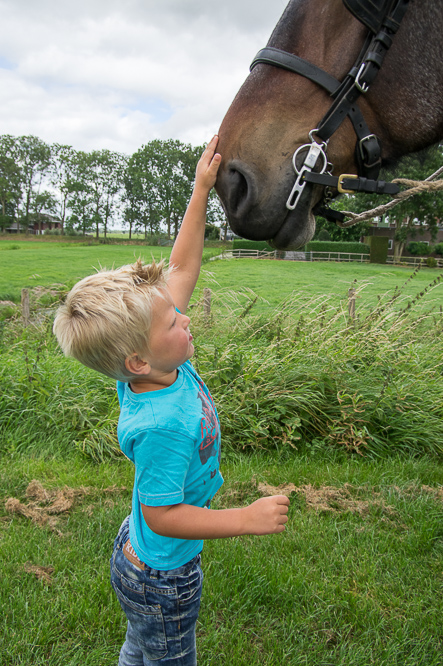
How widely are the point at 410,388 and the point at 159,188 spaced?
2766 inches

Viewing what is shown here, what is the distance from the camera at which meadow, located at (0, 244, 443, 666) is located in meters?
1.99

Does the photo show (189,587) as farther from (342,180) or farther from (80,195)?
(80,195)

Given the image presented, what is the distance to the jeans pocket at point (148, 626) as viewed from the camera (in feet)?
4.34

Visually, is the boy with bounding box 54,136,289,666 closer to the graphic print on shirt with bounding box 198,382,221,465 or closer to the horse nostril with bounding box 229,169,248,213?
the graphic print on shirt with bounding box 198,382,221,465

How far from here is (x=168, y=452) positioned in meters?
Result: 1.20

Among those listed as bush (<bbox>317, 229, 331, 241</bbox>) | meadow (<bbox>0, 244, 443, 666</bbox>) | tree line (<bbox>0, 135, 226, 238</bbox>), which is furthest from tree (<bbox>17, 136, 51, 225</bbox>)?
meadow (<bbox>0, 244, 443, 666</bbox>)

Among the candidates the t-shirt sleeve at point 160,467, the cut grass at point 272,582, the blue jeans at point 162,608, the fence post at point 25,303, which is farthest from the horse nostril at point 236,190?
the fence post at point 25,303

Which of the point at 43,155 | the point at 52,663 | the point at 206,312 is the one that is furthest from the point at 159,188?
the point at 52,663

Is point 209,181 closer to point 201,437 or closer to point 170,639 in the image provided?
point 201,437

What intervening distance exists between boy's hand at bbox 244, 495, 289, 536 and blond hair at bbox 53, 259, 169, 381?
526 millimetres

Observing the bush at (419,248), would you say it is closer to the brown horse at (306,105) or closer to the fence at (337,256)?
the fence at (337,256)

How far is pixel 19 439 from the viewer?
3.82m

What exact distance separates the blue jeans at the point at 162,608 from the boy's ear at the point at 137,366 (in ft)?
2.04

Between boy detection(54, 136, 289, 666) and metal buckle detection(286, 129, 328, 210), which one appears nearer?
boy detection(54, 136, 289, 666)
